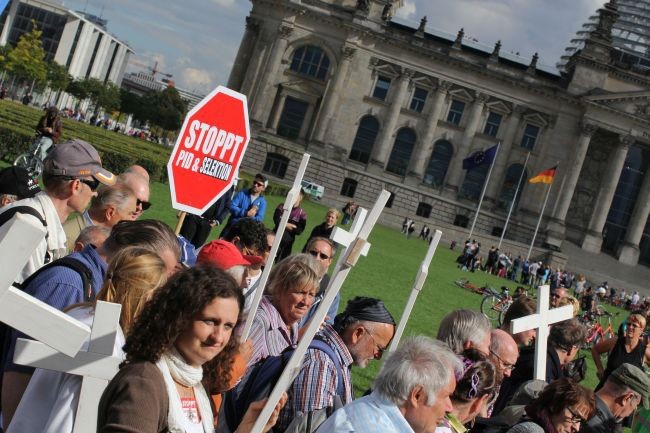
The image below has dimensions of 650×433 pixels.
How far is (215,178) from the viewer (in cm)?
626

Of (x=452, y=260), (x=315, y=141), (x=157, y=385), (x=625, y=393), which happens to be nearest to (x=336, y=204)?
(x=315, y=141)

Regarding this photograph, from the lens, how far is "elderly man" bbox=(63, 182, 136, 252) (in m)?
6.04

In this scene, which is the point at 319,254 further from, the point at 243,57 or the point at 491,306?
the point at 243,57

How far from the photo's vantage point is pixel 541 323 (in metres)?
6.90

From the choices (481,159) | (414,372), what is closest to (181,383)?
(414,372)

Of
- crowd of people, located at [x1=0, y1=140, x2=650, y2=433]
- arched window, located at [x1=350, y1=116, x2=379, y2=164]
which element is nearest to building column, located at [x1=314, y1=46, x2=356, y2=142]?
arched window, located at [x1=350, y1=116, x2=379, y2=164]

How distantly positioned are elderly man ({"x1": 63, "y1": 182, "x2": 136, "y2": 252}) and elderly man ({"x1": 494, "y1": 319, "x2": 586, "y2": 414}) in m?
3.37

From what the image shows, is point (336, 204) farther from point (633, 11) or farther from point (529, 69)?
point (633, 11)

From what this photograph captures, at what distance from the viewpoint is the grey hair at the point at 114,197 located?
238 inches

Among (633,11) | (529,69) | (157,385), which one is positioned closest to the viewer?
(157,385)

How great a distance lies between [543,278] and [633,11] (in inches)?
2007

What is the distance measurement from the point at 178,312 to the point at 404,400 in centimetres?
116

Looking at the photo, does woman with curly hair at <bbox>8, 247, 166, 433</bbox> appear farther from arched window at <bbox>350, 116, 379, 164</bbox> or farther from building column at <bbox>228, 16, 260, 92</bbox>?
building column at <bbox>228, 16, 260, 92</bbox>

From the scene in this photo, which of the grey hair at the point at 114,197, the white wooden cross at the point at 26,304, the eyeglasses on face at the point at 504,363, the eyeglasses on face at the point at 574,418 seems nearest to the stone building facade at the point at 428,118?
the eyeglasses on face at the point at 504,363
